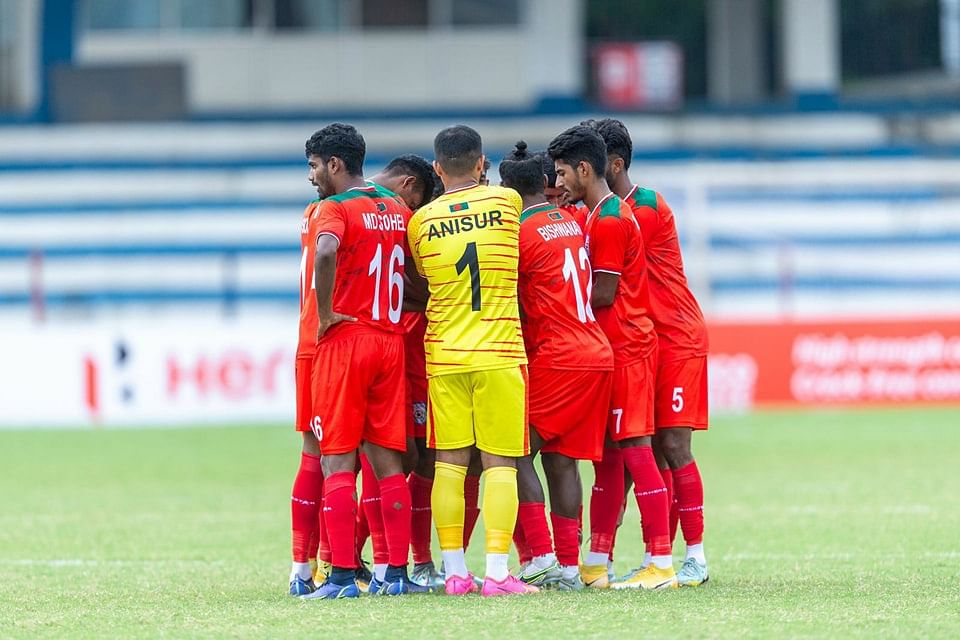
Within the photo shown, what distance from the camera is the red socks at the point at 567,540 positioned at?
7023 mm

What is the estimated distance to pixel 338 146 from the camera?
6984mm

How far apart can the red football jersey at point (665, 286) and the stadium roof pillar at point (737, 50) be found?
75.3ft

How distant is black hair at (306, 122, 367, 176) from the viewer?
22.9ft

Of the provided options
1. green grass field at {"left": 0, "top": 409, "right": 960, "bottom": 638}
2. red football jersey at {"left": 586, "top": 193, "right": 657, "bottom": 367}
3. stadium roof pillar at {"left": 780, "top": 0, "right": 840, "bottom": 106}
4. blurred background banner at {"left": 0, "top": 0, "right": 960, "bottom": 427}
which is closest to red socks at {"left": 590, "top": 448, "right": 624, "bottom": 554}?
green grass field at {"left": 0, "top": 409, "right": 960, "bottom": 638}

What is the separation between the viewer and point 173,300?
23.6 meters

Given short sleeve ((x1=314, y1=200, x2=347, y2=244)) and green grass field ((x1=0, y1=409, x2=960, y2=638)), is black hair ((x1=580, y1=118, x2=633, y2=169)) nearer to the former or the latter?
short sleeve ((x1=314, y1=200, x2=347, y2=244))

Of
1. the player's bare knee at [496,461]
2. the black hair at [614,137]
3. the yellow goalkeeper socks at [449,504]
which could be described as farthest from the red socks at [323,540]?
the black hair at [614,137]

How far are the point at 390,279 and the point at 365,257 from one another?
0.53 ft

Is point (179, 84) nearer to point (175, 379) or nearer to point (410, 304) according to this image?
point (175, 379)

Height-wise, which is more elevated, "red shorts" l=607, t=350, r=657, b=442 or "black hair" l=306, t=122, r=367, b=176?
"black hair" l=306, t=122, r=367, b=176

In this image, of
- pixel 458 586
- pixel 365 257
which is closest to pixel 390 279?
pixel 365 257

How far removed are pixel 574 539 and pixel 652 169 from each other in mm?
19208

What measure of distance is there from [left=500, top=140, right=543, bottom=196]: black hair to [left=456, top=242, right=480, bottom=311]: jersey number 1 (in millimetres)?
526

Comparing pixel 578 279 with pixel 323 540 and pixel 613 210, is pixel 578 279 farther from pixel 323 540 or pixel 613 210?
pixel 323 540
